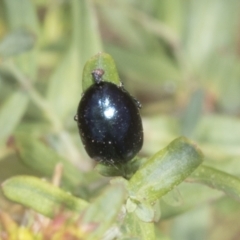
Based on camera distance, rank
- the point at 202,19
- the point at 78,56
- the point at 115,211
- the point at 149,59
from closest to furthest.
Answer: the point at 115,211 < the point at 78,56 < the point at 149,59 < the point at 202,19

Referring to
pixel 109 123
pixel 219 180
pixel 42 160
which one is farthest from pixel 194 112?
pixel 109 123

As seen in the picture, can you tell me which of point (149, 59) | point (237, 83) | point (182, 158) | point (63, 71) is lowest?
point (237, 83)

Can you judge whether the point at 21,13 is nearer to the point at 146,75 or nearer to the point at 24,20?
the point at 24,20

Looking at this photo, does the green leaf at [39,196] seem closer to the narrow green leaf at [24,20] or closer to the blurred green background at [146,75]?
the blurred green background at [146,75]

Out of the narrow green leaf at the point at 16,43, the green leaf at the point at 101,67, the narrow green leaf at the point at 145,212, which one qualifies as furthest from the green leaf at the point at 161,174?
the narrow green leaf at the point at 16,43

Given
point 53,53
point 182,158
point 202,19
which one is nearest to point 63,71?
point 53,53

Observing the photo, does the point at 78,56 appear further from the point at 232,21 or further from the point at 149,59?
the point at 232,21
